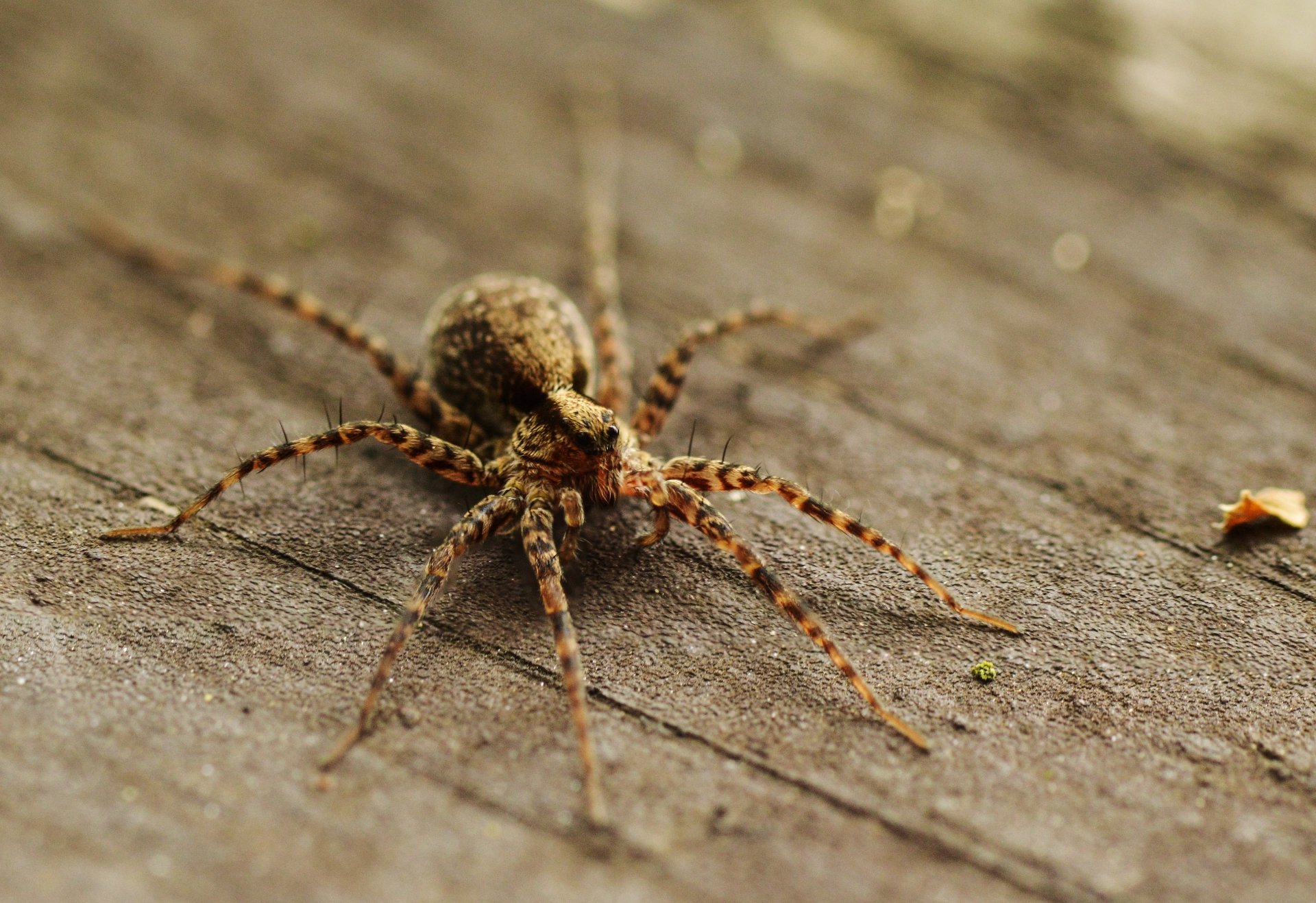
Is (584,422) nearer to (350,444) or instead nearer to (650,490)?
(650,490)

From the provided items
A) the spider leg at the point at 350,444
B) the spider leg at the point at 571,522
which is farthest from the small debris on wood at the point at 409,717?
the spider leg at the point at 350,444

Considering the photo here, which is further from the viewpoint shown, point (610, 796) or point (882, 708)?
point (882, 708)

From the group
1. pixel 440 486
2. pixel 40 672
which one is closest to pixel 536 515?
pixel 440 486

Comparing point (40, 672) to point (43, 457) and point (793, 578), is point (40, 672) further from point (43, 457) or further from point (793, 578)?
point (793, 578)

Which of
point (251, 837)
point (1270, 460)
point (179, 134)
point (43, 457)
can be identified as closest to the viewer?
point (251, 837)

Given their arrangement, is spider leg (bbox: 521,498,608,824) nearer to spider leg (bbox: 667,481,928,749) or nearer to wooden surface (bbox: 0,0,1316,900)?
wooden surface (bbox: 0,0,1316,900)
